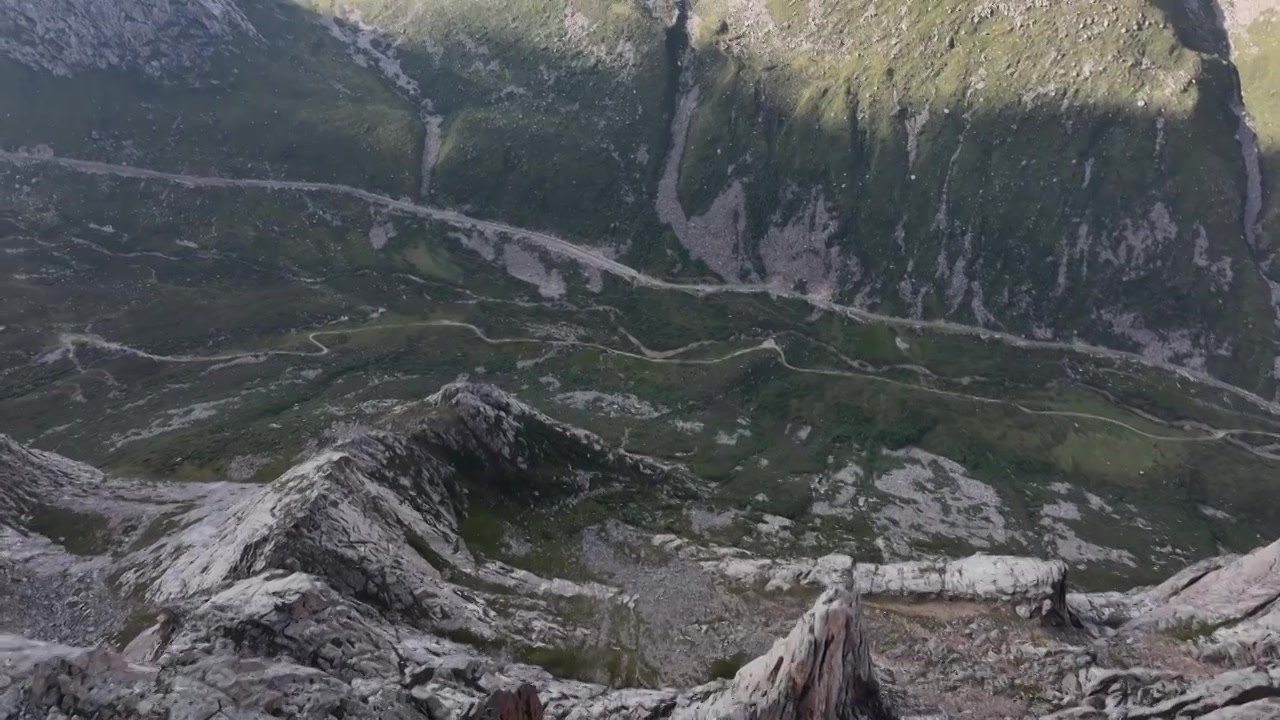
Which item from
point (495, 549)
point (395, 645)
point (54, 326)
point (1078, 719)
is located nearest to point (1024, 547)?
point (1078, 719)

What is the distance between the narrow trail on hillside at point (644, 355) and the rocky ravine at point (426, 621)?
89.2 metres

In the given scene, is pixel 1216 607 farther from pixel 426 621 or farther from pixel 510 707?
pixel 426 621

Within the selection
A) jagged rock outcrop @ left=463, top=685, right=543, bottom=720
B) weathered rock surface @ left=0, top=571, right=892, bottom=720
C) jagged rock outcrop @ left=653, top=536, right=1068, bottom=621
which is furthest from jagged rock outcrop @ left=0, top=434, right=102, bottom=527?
jagged rock outcrop @ left=653, top=536, right=1068, bottom=621

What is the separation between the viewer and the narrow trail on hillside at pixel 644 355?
141 m

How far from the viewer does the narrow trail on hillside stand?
462 feet

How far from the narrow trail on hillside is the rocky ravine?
8919cm

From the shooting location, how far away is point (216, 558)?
43906 millimetres

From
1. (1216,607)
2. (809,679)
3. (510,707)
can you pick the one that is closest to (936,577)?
(1216,607)

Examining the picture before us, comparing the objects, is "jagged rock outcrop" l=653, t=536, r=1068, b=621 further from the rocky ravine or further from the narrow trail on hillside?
the narrow trail on hillside

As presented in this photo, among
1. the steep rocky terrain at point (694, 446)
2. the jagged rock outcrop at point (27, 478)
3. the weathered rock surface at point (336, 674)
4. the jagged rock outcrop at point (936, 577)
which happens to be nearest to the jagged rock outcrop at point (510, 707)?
the weathered rock surface at point (336, 674)

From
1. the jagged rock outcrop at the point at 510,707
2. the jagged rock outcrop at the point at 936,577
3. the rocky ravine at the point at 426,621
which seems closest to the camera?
the rocky ravine at the point at 426,621

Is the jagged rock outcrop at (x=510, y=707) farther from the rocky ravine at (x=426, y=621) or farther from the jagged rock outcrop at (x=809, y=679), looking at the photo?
the jagged rock outcrop at (x=809, y=679)

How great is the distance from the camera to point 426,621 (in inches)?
1731

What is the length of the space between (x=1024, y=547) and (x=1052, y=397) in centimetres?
5810
